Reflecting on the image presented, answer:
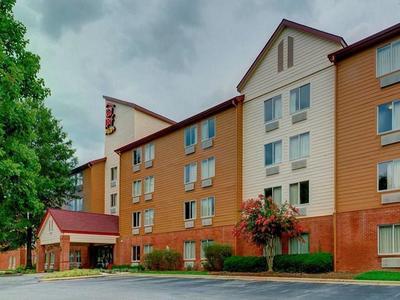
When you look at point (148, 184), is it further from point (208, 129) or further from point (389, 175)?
point (389, 175)

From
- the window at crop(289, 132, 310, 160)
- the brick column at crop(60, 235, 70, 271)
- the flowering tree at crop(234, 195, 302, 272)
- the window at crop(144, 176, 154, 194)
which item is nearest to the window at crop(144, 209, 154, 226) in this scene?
the window at crop(144, 176, 154, 194)

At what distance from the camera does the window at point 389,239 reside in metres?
23.2

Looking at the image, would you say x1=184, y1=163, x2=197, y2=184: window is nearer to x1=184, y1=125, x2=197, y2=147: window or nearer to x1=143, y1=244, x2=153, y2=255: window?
→ x1=184, y1=125, x2=197, y2=147: window

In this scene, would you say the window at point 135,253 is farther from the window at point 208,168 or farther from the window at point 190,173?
the window at point 208,168

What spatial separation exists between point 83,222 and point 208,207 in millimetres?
13867

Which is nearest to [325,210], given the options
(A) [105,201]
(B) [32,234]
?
(A) [105,201]

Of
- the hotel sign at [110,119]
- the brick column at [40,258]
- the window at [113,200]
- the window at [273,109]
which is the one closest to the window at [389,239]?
the window at [273,109]

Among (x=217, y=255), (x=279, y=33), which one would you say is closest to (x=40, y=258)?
(x=217, y=255)

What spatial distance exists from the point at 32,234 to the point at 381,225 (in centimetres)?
3652

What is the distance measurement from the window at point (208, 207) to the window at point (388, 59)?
14.6 m

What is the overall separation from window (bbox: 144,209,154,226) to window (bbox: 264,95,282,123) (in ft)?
47.8

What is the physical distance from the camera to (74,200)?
54.5 metres

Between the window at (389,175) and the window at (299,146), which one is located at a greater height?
the window at (299,146)

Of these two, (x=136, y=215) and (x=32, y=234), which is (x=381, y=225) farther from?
(x=32, y=234)
